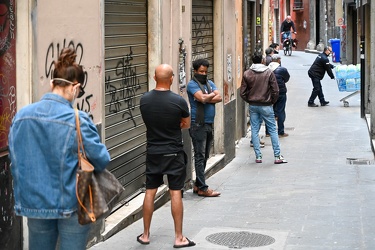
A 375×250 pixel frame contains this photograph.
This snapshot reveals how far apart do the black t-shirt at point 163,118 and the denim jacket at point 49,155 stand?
294 cm

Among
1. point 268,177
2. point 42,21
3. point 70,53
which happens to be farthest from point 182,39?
point 70,53

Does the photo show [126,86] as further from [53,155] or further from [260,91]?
[53,155]

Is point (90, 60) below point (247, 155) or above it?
above

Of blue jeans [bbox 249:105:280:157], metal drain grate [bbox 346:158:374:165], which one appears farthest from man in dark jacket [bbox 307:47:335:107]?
blue jeans [bbox 249:105:280:157]

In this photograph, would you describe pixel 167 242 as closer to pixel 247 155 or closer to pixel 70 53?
pixel 70 53

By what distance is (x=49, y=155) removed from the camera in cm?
472

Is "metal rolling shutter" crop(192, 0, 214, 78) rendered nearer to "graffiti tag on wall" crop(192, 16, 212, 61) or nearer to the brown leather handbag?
"graffiti tag on wall" crop(192, 16, 212, 61)

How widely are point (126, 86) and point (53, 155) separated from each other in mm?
4616

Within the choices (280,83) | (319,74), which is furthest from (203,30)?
(319,74)

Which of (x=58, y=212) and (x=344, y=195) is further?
(x=344, y=195)

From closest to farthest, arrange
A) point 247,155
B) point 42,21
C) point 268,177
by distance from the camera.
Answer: point 42,21
point 268,177
point 247,155

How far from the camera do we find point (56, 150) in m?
4.71

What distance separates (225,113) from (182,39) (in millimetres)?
2884

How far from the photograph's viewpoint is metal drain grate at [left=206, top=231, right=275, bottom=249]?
318 inches
